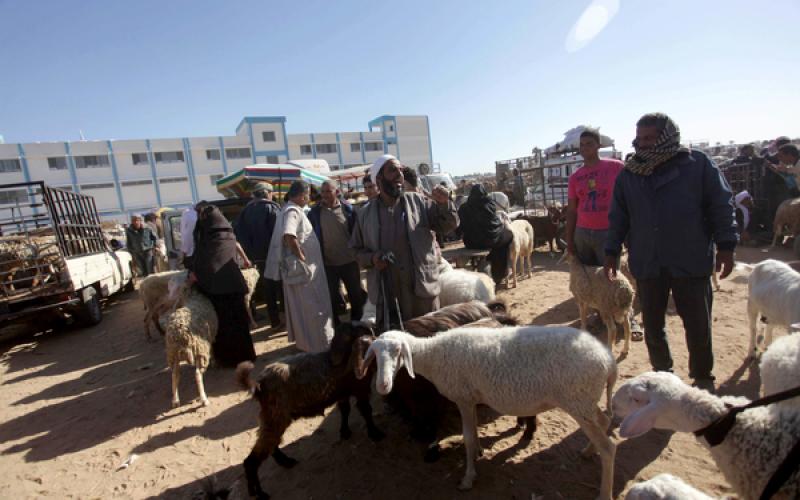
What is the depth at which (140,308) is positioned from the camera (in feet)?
30.2

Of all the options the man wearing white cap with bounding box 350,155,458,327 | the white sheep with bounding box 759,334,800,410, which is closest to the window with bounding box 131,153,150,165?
the man wearing white cap with bounding box 350,155,458,327

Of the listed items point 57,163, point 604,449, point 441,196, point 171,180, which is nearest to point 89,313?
point 441,196

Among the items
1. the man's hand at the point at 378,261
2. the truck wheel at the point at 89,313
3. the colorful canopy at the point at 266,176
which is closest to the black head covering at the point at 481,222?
the man's hand at the point at 378,261

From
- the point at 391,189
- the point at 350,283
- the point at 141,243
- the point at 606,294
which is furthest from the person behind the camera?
the point at 141,243

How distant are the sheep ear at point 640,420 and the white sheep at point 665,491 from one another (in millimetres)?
193

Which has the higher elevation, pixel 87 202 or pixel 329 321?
pixel 87 202

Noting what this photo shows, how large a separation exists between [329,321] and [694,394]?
343 cm

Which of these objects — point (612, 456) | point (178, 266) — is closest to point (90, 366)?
point (178, 266)

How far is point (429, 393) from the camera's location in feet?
10.1

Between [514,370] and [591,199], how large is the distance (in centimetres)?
236

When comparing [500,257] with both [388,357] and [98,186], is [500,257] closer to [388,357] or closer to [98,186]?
[388,357]

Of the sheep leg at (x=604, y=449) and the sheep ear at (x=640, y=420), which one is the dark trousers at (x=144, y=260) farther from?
the sheep ear at (x=640, y=420)

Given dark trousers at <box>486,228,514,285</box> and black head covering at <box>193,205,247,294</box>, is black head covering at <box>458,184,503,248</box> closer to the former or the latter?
dark trousers at <box>486,228,514,285</box>

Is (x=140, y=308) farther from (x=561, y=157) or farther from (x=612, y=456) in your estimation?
(x=561, y=157)
